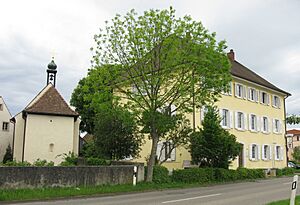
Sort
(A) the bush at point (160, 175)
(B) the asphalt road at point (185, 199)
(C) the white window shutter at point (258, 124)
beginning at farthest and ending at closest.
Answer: (C) the white window shutter at point (258, 124)
(A) the bush at point (160, 175)
(B) the asphalt road at point (185, 199)

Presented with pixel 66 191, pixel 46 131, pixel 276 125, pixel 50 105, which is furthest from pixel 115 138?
pixel 276 125

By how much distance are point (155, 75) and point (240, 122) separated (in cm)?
1782

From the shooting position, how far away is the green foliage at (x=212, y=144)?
984 inches

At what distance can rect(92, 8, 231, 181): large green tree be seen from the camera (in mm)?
19453

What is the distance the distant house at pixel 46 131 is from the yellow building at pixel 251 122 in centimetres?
923

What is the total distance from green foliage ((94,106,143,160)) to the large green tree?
4825mm

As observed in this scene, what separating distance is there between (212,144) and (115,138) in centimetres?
681

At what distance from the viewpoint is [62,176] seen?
1725cm

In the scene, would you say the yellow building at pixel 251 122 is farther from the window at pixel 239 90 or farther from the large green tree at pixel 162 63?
the large green tree at pixel 162 63

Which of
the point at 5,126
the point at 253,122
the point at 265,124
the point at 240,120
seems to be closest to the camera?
the point at 240,120

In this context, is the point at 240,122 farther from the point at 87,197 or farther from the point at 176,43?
the point at 87,197

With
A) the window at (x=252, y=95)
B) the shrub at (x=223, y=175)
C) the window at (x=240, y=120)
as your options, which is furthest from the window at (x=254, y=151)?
the shrub at (x=223, y=175)

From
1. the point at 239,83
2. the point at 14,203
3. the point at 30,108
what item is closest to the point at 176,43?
the point at 14,203

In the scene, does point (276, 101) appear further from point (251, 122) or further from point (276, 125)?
point (251, 122)
